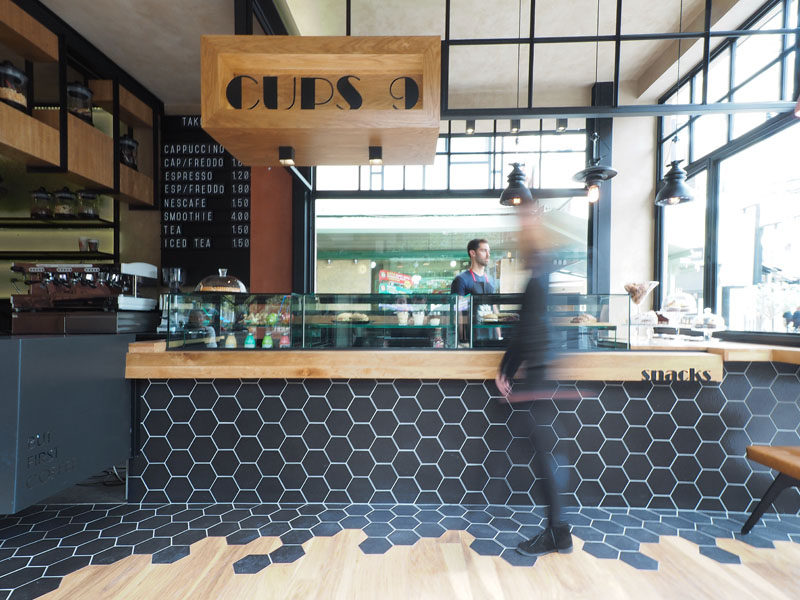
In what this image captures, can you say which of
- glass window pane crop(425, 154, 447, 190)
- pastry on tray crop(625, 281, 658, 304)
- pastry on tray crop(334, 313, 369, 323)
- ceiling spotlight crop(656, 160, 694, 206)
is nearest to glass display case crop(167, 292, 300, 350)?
pastry on tray crop(334, 313, 369, 323)

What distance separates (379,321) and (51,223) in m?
4.09

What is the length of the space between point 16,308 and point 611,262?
5.35 m

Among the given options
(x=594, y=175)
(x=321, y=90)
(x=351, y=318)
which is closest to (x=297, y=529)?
(x=351, y=318)

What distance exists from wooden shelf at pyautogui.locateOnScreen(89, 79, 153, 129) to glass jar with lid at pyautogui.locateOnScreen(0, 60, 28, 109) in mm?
904

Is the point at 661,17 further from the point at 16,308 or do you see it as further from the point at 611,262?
the point at 16,308

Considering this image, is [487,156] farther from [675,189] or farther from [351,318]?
[351,318]

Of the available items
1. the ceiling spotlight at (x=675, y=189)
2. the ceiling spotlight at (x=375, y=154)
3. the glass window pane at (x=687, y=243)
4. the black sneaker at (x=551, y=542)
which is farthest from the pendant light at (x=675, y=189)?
the black sneaker at (x=551, y=542)

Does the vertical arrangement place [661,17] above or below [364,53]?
above

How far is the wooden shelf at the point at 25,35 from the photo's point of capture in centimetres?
281

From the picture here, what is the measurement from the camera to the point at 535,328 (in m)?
1.67

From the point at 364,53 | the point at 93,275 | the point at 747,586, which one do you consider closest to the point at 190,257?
the point at 93,275

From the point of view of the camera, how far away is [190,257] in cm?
444

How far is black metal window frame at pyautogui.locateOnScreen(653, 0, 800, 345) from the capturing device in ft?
9.05

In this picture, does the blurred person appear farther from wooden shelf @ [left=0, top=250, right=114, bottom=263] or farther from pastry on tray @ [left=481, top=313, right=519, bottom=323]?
wooden shelf @ [left=0, top=250, right=114, bottom=263]
